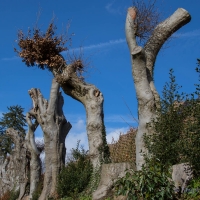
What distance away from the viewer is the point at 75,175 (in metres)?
15.4

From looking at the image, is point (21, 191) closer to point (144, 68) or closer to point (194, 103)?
point (144, 68)

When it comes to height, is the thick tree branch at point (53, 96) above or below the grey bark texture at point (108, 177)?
above

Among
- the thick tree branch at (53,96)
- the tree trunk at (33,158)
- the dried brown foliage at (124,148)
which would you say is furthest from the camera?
the tree trunk at (33,158)

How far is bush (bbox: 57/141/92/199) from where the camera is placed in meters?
14.9

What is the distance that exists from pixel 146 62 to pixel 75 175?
5.38 metres

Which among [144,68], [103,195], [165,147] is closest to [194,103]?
[165,147]

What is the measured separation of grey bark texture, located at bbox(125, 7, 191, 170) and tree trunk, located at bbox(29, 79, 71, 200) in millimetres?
6153

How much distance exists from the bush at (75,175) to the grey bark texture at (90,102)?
55 cm

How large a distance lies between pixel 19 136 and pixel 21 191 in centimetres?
375

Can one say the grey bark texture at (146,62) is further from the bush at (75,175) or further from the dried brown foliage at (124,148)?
the bush at (75,175)

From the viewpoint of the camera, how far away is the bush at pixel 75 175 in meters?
14.9

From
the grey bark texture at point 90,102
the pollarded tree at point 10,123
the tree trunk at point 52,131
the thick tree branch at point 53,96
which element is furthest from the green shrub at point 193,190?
the pollarded tree at point 10,123

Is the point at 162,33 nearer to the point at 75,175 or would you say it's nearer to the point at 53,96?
the point at 75,175

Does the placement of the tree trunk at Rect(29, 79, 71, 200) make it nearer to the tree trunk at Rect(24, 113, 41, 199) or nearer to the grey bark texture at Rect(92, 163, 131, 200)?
the tree trunk at Rect(24, 113, 41, 199)
